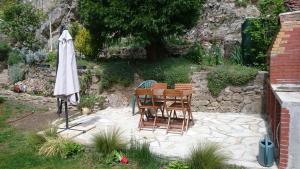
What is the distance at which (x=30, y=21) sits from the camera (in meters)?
14.8

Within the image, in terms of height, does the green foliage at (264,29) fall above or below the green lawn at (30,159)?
above

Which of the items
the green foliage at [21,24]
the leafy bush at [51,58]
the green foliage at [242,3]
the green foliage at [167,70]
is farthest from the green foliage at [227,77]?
the green foliage at [21,24]

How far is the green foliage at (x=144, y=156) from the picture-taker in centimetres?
548

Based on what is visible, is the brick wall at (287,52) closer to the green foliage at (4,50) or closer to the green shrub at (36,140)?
the green shrub at (36,140)

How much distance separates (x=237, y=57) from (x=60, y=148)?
22.2 ft

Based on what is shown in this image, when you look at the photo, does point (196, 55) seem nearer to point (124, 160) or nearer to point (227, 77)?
point (227, 77)

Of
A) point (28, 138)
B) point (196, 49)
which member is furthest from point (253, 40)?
point (28, 138)

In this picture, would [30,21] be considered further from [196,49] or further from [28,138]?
[28,138]

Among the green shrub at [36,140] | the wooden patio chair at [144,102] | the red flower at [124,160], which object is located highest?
the wooden patio chair at [144,102]

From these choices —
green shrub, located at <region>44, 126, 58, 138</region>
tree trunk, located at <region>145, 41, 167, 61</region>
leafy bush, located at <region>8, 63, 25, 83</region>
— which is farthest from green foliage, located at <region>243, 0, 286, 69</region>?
leafy bush, located at <region>8, 63, 25, 83</region>

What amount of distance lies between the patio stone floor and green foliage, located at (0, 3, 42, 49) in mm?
7167

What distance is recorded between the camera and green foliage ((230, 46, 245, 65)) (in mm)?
10505

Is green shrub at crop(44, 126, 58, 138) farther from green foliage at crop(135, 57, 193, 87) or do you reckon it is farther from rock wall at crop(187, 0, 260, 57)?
rock wall at crop(187, 0, 260, 57)

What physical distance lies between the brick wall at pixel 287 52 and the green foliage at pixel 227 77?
2130mm
